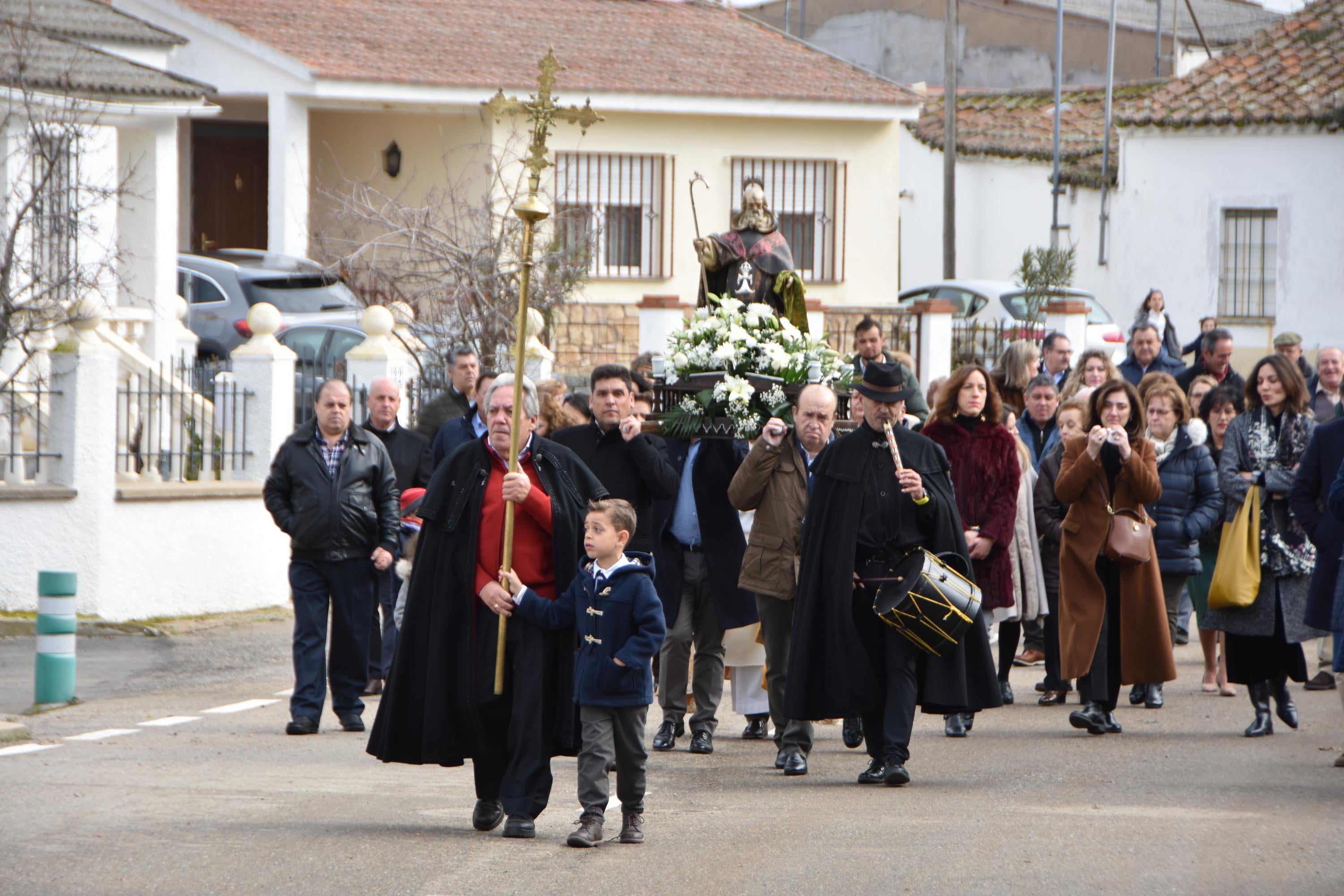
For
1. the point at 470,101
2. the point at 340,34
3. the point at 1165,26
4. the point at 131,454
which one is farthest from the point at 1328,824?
the point at 1165,26

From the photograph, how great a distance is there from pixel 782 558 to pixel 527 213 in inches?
111

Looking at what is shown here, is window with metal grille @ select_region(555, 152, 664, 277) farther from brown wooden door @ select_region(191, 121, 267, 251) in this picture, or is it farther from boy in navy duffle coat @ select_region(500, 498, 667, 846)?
boy in navy duffle coat @ select_region(500, 498, 667, 846)

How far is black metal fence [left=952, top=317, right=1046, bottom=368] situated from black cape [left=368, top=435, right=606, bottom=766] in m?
15.3

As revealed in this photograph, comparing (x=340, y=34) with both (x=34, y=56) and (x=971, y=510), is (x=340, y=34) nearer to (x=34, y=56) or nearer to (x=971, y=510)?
(x=34, y=56)

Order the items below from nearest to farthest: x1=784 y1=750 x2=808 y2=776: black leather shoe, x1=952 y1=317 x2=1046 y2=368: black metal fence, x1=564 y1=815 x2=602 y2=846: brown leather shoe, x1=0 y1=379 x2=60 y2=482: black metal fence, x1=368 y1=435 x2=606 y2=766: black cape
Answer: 1. x1=564 y1=815 x2=602 y2=846: brown leather shoe
2. x1=368 y1=435 x2=606 y2=766: black cape
3. x1=784 y1=750 x2=808 y2=776: black leather shoe
4. x1=0 y1=379 x2=60 y2=482: black metal fence
5. x1=952 y1=317 x2=1046 y2=368: black metal fence

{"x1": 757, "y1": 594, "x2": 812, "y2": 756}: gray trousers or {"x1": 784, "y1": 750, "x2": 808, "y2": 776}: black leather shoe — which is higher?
{"x1": 757, "y1": 594, "x2": 812, "y2": 756}: gray trousers

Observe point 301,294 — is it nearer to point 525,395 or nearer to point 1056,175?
point 1056,175

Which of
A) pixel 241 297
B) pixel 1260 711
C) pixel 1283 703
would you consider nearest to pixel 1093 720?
pixel 1260 711

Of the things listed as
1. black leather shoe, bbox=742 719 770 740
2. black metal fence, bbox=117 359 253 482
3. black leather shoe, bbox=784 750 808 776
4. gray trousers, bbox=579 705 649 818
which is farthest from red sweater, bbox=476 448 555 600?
black metal fence, bbox=117 359 253 482

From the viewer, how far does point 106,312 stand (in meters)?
17.5

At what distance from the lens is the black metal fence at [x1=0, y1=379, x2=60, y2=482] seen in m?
13.9

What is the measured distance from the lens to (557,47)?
28.1 metres

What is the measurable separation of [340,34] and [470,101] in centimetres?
242

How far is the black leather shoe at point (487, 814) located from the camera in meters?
7.69
